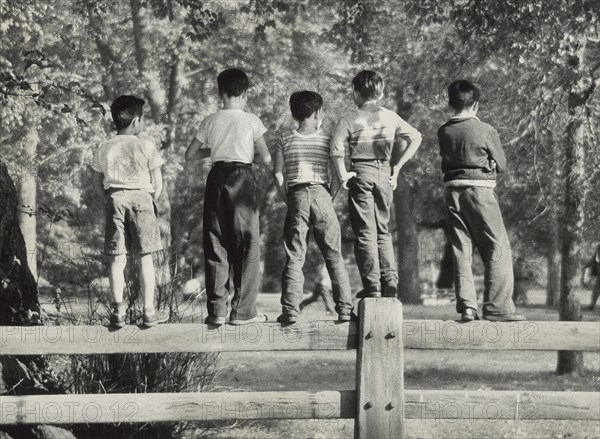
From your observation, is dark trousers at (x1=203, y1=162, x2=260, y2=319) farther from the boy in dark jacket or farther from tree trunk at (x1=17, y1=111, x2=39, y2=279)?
tree trunk at (x1=17, y1=111, x2=39, y2=279)

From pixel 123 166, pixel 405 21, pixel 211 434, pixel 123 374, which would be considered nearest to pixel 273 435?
pixel 211 434

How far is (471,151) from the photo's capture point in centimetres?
705

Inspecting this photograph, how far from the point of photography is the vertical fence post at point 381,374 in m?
6.53

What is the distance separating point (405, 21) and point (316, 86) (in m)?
3.79

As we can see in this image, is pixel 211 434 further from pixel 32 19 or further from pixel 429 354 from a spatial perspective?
pixel 32 19

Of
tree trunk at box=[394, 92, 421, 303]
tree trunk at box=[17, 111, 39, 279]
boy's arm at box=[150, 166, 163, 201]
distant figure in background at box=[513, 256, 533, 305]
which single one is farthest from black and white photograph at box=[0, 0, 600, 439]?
distant figure in background at box=[513, 256, 533, 305]

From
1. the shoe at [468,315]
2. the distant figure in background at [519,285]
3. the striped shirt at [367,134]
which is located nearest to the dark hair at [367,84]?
the striped shirt at [367,134]

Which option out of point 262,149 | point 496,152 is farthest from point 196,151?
point 496,152

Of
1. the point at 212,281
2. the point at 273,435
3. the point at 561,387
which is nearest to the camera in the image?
the point at 212,281

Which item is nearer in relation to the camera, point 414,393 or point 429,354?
point 414,393

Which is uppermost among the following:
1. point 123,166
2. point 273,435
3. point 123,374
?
point 123,166

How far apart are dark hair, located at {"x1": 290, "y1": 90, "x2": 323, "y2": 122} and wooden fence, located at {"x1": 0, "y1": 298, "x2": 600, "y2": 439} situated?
4.98 ft

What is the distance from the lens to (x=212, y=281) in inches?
270

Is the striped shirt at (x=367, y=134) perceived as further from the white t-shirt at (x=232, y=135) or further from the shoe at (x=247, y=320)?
the shoe at (x=247, y=320)
